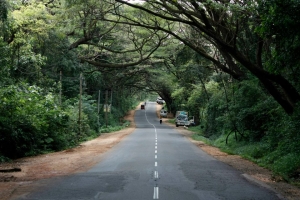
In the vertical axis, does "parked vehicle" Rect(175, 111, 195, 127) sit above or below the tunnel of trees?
below

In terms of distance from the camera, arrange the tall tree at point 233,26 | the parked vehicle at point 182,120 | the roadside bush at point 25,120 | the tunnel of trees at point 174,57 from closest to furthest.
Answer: the tunnel of trees at point 174,57 < the tall tree at point 233,26 < the roadside bush at point 25,120 < the parked vehicle at point 182,120

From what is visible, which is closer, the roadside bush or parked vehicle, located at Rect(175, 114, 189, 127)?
the roadside bush

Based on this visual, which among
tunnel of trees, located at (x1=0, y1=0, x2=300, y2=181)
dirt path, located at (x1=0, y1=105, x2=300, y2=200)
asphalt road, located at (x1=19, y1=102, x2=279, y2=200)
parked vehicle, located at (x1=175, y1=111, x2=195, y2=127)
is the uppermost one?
tunnel of trees, located at (x1=0, y1=0, x2=300, y2=181)

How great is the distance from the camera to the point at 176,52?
30203 mm

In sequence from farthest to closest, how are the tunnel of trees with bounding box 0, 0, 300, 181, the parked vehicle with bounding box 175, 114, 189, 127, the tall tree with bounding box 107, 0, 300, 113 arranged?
the parked vehicle with bounding box 175, 114, 189, 127, the tall tree with bounding box 107, 0, 300, 113, the tunnel of trees with bounding box 0, 0, 300, 181

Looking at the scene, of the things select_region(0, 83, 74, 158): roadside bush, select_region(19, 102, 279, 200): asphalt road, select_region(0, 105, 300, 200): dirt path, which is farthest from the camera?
select_region(0, 83, 74, 158): roadside bush

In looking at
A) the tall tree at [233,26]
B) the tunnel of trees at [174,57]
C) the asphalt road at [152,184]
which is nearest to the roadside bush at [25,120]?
the tunnel of trees at [174,57]

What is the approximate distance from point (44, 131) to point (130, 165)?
884cm

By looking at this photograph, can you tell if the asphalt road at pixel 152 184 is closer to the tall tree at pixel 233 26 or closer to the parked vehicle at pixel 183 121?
the tall tree at pixel 233 26

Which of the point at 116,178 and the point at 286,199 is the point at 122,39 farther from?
the point at 286,199

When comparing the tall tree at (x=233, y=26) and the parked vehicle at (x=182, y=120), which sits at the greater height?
the tall tree at (x=233, y=26)

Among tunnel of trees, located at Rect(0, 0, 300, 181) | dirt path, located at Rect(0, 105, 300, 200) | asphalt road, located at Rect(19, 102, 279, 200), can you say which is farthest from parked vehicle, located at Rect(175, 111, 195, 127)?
asphalt road, located at Rect(19, 102, 279, 200)

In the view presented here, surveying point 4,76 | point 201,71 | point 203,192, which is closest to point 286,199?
point 203,192

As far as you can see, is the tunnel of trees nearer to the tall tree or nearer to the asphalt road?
the tall tree
